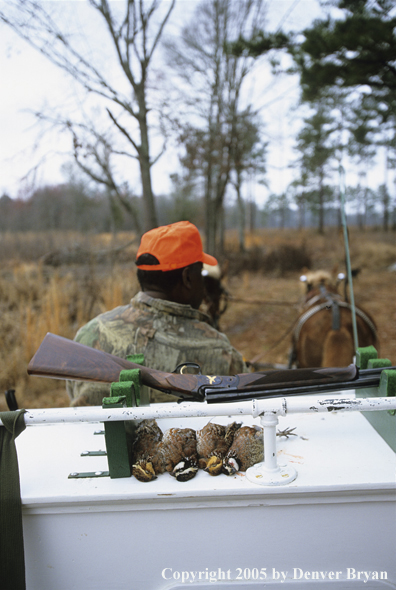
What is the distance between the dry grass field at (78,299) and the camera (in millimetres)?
4914

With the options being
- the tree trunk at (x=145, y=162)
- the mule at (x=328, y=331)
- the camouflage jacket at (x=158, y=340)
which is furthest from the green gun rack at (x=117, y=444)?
the tree trunk at (x=145, y=162)

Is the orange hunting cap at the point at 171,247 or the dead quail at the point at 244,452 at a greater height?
the orange hunting cap at the point at 171,247

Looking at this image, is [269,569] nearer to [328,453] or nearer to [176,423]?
[328,453]

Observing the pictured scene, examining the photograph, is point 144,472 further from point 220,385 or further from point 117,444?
point 220,385

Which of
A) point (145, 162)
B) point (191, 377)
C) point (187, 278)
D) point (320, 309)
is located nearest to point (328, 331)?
point (320, 309)

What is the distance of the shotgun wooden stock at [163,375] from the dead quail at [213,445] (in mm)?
128

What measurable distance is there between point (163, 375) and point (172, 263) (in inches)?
32.1

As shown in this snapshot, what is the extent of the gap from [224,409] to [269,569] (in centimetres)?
45

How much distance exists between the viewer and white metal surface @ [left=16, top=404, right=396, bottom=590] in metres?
1.01

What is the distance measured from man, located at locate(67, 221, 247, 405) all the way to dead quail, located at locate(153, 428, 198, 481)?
70 centimetres

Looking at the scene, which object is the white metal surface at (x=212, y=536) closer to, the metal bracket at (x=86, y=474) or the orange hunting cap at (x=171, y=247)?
the metal bracket at (x=86, y=474)

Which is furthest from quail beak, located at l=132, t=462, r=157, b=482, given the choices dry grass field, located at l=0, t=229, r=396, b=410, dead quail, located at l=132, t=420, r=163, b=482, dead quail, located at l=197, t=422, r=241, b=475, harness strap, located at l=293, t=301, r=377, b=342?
dry grass field, located at l=0, t=229, r=396, b=410

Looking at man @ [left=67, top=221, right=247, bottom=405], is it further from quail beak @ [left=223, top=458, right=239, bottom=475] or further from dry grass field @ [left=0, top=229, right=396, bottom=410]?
dry grass field @ [left=0, top=229, right=396, bottom=410]

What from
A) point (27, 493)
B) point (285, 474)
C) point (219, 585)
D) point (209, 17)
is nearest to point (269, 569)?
point (219, 585)
